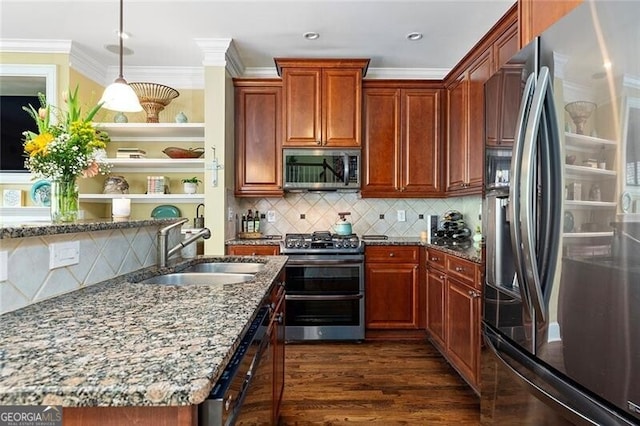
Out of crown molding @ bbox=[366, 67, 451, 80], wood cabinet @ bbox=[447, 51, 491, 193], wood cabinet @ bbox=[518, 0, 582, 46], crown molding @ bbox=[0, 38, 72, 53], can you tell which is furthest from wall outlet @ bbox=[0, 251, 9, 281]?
crown molding @ bbox=[366, 67, 451, 80]

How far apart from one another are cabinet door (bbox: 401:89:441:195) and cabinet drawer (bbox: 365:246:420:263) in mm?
639

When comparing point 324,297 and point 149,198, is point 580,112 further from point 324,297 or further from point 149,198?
point 149,198

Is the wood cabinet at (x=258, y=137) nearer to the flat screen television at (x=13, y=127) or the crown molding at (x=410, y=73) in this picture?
the crown molding at (x=410, y=73)

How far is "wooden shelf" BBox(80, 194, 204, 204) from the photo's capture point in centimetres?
350

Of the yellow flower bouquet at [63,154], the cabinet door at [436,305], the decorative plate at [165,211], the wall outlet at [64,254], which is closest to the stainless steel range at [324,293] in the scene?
the cabinet door at [436,305]

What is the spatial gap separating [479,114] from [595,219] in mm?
2078

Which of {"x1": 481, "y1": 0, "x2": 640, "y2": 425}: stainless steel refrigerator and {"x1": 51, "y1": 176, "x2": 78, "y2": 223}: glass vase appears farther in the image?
{"x1": 51, "y1": 176, "x2": 78, "y2": 223}: glass vase

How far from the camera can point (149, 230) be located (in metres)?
1.78

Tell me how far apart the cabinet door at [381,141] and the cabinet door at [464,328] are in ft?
4.15

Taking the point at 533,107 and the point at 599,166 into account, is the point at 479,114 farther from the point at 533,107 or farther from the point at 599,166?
the point at 599,166

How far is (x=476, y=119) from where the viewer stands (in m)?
2.90

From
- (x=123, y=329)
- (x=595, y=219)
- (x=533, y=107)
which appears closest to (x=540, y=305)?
(x=595, y=219)

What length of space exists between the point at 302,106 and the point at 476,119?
5.14 feet

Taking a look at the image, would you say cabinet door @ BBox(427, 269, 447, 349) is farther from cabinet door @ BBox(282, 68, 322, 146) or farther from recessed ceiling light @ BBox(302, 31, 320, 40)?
recessed ceiling light @ BBox(302, 31, 320, 40)
